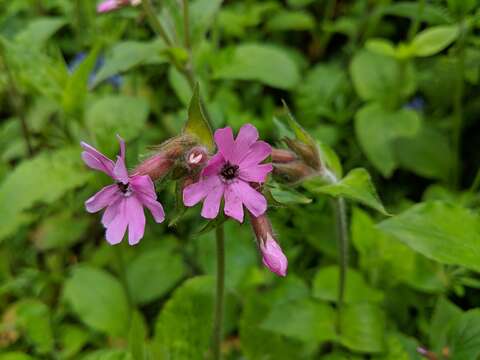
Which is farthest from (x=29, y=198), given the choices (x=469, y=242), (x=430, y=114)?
(x=430, y=114)

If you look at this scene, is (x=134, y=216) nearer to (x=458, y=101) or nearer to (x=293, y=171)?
(x=293, y=171)

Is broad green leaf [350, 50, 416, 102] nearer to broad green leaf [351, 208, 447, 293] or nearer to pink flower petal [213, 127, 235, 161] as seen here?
broad green leaf [351, 208, 447, 293]

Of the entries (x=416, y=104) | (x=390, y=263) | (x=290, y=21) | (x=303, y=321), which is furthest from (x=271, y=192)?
(x=290, y=21)

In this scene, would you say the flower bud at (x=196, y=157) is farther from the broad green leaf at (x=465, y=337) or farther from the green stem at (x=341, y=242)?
the broad green leaf at (x=465, y=337)

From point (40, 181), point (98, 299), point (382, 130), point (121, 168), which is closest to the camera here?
point (121, 168)

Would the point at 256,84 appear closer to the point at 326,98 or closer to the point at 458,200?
the point at 326,98

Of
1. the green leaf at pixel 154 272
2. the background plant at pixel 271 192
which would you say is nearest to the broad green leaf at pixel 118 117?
the background plant at pixel 271 192

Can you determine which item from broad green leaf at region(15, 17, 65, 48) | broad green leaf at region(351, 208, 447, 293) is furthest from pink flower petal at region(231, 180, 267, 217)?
broad green leaf at region(15, 17, 65, 48)
